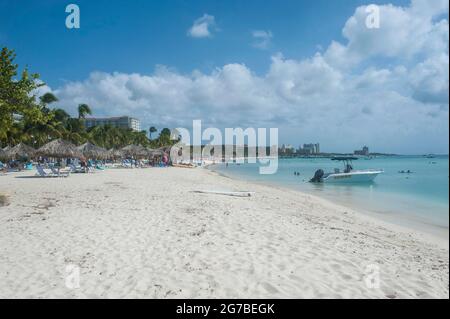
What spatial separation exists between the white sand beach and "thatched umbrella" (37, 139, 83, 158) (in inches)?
578

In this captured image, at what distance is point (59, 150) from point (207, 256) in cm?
2114

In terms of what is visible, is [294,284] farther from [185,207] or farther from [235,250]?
[185,207]

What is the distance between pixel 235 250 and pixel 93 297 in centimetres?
246

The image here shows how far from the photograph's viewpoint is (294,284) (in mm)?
4043

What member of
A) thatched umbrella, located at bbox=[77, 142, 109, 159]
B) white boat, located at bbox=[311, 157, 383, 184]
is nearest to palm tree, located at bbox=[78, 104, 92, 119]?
thatched umbrella, located at bbox=[77, 142, 109, 159]

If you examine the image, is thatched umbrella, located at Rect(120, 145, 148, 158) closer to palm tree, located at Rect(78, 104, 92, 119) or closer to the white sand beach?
palm tree, located at Rect(78, 104, 92, 119)

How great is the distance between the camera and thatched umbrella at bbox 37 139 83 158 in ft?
72.6

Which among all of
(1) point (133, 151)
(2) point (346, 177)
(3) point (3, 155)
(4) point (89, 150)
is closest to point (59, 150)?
(4) point (89, 150)

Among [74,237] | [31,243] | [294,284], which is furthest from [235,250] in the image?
[31,243]

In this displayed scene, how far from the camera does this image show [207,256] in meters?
5.09

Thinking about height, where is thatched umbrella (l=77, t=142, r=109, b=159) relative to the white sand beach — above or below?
above

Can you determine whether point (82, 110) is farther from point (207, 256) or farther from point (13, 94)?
point (207, 256)

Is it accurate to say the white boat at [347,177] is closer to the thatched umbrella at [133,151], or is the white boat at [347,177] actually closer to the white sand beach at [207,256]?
the white sand beach at [207,256]

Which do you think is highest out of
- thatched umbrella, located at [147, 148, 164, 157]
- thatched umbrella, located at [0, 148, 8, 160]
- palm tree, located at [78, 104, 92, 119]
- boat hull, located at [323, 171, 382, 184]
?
palm tree, located at [78, 104, 92, 119]
